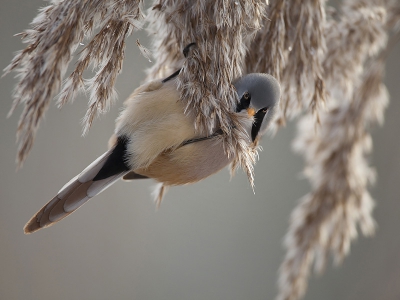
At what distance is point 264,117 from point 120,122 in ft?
0.88

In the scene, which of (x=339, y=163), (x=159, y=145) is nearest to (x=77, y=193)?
(x=159, y=145)

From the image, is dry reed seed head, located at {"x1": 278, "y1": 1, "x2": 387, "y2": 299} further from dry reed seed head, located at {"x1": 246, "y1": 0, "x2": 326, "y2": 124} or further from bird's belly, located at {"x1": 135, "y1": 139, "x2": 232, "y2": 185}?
bird's belly, located at {"x1": 135, "y1": 139, "x2": 232, "y2": 185}

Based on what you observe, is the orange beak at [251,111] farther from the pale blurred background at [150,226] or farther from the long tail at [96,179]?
the pale blurred background at [150,226]

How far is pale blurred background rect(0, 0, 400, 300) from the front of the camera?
162cm

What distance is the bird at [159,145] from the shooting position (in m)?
0.75

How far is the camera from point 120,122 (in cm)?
79

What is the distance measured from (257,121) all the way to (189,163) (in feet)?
0.55

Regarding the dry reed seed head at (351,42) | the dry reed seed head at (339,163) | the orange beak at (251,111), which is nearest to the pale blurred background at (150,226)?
the dry reed seed head at (339,163)

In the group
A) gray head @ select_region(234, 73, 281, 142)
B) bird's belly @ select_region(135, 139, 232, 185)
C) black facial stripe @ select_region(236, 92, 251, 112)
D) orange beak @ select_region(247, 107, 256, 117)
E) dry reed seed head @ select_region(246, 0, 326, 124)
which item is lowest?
bird's belly @ select_region(135, 139, 232, 185)

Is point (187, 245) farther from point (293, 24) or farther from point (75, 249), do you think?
point (293, 24)

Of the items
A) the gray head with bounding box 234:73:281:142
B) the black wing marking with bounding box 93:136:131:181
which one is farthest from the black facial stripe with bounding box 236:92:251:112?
the black wing marking with bounding box 93:136:131:181

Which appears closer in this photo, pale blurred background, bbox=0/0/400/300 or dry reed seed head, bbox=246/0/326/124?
dry reed seed head, bbox=246/0/326/124

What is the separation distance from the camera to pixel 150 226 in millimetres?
1847

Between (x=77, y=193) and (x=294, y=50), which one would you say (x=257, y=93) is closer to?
(x=294, y=50)
